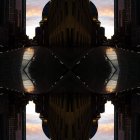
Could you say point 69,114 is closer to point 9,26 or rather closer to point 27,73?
point 27,73

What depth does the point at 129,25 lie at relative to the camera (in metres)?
12.3

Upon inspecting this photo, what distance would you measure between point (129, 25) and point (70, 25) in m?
2.43

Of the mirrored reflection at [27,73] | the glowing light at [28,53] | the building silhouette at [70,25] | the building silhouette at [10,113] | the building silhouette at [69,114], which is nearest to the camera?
the mirrored reflection at [27,73]

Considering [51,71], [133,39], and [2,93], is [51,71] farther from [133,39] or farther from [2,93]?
[133,39]

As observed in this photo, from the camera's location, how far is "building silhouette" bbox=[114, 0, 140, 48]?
39.4 feet

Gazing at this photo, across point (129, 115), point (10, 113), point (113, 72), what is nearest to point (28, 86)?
point (10, 113)

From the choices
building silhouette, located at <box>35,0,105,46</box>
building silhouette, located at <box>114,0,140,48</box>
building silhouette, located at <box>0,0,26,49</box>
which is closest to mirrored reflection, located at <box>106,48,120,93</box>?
building silhouette, located at <box>35,0,105,46</box>

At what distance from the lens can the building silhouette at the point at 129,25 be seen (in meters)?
12.0

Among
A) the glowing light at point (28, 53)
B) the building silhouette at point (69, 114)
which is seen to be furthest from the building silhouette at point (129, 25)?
the glowing light at point (28, 53)

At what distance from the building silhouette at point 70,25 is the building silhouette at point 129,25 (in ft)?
1.86

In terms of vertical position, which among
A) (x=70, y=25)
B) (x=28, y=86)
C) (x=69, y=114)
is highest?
(x=70, y=25)

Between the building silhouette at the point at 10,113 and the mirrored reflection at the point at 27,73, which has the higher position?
the mirrored reflection at the point at 27,73

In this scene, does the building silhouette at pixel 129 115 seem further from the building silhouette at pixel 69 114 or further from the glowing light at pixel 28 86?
the glowing light at pixel 28 86

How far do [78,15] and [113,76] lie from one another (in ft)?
5.71
